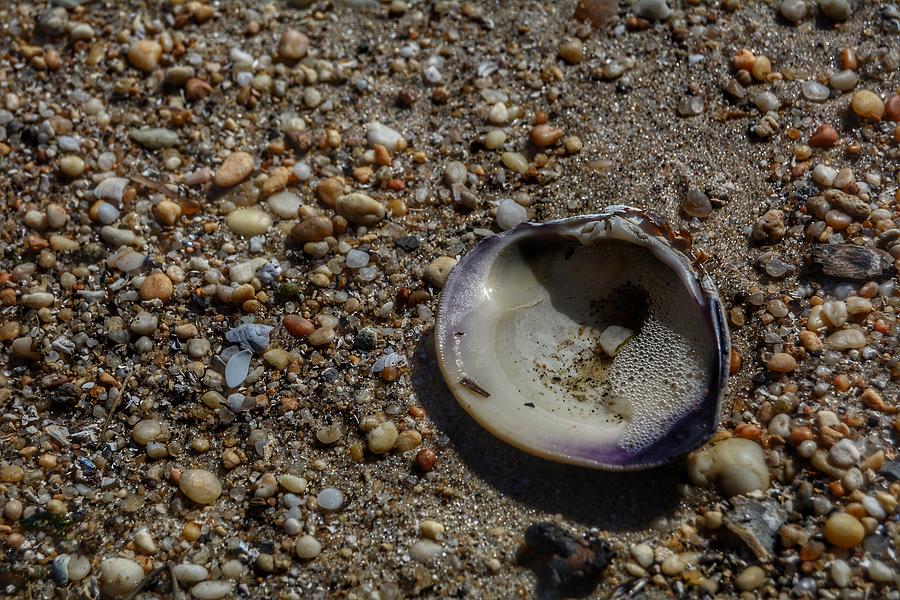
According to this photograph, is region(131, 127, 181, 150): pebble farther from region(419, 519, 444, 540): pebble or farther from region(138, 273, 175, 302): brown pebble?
region(419, 519, 444, 540): pebble

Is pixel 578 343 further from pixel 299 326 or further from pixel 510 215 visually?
pixel 299 326

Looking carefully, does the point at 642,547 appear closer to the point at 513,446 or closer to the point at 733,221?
the point at 513,446

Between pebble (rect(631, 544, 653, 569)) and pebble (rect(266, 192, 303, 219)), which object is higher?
pebble (rect(266, 192, 303, 219))

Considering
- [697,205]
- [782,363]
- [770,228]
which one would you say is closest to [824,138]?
[770,228]

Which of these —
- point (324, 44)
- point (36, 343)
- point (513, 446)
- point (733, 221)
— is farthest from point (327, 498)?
point (324, 44)

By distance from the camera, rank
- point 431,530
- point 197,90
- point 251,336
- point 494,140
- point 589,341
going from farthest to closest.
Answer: point 197,90
point 494,140
point 251,336
point 589,341
point 431,530

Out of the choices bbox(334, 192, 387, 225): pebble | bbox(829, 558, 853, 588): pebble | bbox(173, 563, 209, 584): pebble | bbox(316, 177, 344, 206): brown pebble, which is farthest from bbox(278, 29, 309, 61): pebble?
bbox(829, 558, 853, 588): pebble
